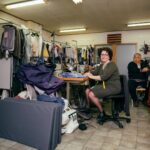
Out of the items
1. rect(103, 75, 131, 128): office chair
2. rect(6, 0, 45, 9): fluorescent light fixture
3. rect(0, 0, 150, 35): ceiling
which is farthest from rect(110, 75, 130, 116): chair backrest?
rect(6, 0, 45, 9): fluorescent light fixture

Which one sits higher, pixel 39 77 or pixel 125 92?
pixel 39 77

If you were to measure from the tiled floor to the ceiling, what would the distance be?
2.78 m

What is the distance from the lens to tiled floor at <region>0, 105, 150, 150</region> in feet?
7.48

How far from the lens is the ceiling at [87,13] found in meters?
4.23

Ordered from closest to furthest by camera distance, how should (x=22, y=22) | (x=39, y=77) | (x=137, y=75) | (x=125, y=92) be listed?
1. (x=39, y=77)
2. (x=125, y=92)
3. (x=137, y=75)
4. (x=22, y=22)

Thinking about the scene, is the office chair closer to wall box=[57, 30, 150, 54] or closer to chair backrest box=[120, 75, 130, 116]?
chair backrest box=[120, 75, 130, 116]

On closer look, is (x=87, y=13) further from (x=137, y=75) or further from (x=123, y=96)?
(x=123, y=96)

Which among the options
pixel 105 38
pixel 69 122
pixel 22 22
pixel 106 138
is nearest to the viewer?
pixel 106 138

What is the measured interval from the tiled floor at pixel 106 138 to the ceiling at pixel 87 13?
2.78m

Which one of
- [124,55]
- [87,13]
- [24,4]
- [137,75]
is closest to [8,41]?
[24,4]

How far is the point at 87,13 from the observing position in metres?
4.96

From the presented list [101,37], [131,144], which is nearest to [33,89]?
[131,144]

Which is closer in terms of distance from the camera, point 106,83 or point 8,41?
point 8,41

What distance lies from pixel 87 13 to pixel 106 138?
360 centimetres
